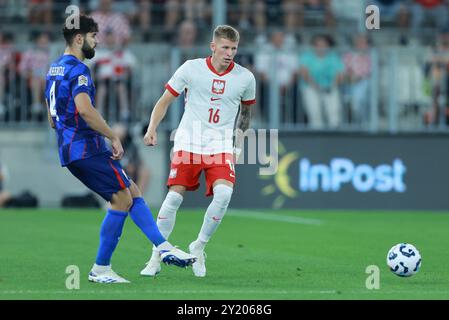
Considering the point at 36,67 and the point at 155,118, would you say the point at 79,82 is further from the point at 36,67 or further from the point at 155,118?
the point at 36,67

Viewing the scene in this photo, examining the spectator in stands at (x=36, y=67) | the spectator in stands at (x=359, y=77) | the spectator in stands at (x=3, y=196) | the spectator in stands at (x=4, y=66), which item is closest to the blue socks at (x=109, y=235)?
the spectator in stands at (x=3, y=196)

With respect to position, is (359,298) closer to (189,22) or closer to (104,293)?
(104,293)

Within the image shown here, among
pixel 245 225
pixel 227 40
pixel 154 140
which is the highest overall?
pixel 227 40

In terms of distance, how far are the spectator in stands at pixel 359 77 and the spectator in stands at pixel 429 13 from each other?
2.72 m

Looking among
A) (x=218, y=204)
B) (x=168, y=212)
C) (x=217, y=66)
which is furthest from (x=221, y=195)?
(x=217, y=66)

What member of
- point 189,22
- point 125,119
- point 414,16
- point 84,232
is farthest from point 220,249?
point 414,16

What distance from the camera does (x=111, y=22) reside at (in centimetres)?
2188

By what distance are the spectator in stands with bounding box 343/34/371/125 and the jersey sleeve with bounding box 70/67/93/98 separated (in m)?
11.9

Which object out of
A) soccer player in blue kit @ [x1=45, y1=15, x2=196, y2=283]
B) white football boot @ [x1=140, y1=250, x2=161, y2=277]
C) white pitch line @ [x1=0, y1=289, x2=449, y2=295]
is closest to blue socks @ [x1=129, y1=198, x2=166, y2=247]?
soccer player in blue kit @ [x1=45, y1=15, x2=196, y2=283]

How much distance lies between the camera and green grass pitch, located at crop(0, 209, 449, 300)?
952cm

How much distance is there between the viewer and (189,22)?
893 inches

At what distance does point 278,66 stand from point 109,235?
458 inches
